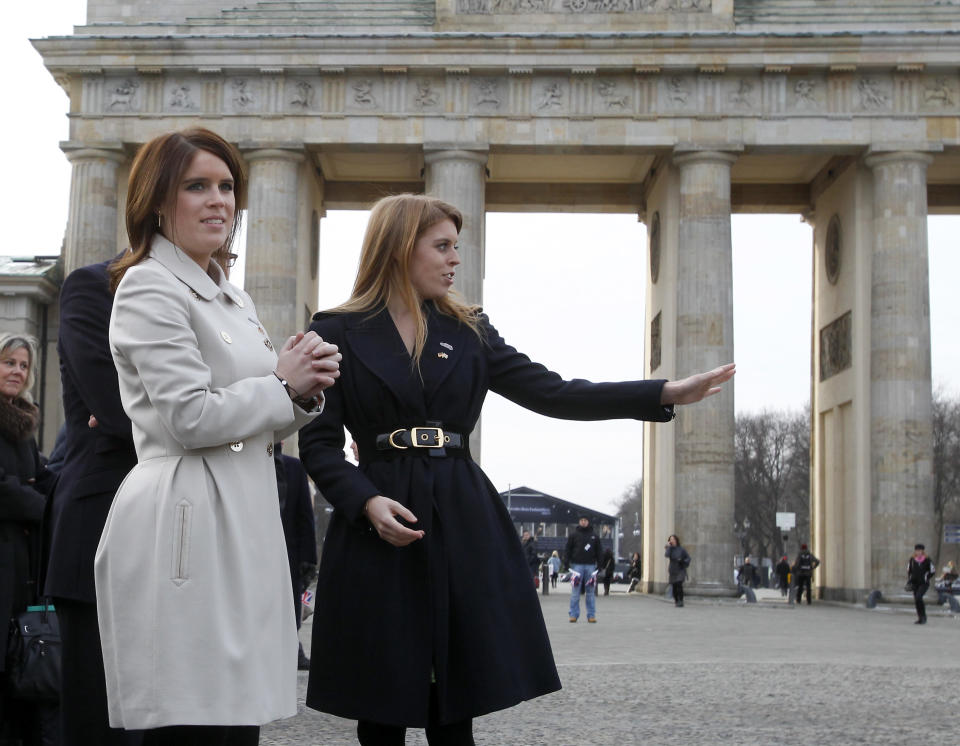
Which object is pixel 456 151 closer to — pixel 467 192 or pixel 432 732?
pixel 467 192

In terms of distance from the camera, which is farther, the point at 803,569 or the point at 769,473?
the point at 769,473

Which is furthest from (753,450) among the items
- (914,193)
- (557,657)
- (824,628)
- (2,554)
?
(2,554)

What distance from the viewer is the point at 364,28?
35188 millimetres

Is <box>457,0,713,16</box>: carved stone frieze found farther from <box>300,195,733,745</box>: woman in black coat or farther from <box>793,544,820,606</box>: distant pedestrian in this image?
<box>300,195,733,745</box>: woman in black coat

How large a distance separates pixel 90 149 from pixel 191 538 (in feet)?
110

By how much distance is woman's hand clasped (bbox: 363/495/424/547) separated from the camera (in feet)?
13.5

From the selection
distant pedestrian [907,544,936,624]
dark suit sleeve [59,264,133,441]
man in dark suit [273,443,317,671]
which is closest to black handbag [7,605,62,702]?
dark suit sleeve [59,264,133,441]

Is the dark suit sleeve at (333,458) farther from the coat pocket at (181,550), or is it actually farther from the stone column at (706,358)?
the stone column at (706,358)

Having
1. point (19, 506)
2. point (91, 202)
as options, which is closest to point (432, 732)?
point (19, 506)

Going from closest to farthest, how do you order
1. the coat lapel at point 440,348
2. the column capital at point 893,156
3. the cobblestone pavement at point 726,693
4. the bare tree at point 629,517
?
the coat lapel at point 440,348 < the cobblestone pavement at point 726,693 < the column capital at point 893,156 < the bare tree at point 629,517

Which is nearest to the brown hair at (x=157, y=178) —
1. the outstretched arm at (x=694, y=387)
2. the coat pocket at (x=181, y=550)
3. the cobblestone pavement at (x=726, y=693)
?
the coat pocket at (x=181, y=550)

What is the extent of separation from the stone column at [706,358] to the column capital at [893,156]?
11.1 ft

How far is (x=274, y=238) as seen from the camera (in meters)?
34.8

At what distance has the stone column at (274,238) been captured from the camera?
34.6 m
